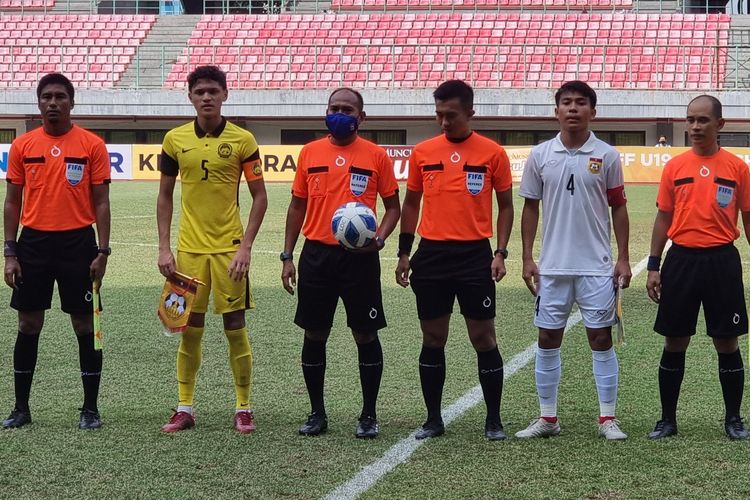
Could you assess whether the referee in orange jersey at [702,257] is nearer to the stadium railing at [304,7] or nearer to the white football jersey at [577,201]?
the white football jersey at [577,201]

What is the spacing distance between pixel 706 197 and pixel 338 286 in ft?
6.31

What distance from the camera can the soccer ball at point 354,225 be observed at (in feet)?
17.6

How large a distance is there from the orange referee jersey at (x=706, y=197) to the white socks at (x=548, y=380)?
34.3 inches

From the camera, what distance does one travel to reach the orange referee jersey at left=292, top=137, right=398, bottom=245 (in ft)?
18.2

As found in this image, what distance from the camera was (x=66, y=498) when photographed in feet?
15.0

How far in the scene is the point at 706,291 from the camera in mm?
5398

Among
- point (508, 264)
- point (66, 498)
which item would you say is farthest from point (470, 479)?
point (508, 264)

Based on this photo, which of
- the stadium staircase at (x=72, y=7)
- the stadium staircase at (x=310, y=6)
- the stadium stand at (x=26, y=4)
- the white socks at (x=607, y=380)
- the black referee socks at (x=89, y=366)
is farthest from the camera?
the stadium staircase at (x=72, y=7)

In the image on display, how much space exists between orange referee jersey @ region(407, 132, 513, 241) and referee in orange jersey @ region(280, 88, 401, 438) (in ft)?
0.67

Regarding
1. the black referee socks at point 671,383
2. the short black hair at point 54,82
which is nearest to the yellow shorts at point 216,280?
the short black hair at point 54,82

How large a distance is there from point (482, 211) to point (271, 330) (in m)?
4.00

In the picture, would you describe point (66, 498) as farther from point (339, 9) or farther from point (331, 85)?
point (339, 9)

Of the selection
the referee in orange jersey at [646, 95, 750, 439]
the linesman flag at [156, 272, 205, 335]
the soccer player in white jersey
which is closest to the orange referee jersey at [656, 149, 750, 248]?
the referee in orange jersey at [646, 95, 750, 439]

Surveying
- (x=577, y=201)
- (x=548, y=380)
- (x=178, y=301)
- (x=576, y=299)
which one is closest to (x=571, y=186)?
(x=577, y=201)
